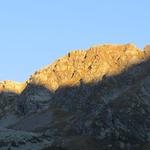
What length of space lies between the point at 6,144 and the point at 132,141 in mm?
32533

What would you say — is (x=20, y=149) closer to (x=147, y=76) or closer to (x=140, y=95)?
(x=140, y=95)

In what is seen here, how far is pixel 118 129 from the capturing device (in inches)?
5325

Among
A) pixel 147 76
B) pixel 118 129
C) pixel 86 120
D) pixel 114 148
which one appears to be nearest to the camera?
pixel 114 148

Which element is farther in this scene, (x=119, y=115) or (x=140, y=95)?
(x=140, y=95)

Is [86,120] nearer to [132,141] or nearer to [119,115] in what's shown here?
[119,115]

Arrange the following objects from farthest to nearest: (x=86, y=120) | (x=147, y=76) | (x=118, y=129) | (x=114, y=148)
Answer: (x=147, y=76)
(x=86, y=120)
(x=118, y=129)
(x=114, y=148)

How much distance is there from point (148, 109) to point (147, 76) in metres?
34.9

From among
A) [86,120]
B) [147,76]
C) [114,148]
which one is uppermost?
[147,76]

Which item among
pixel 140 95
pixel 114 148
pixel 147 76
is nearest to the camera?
pixel 114 148

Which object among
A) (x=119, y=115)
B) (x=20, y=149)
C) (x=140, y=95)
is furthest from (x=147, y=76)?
(x=20, y=149)

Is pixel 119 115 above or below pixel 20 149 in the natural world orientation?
above

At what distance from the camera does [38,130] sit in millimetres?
196000

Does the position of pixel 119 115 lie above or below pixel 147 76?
below

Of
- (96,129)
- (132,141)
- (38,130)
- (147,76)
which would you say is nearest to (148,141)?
(132,141)
